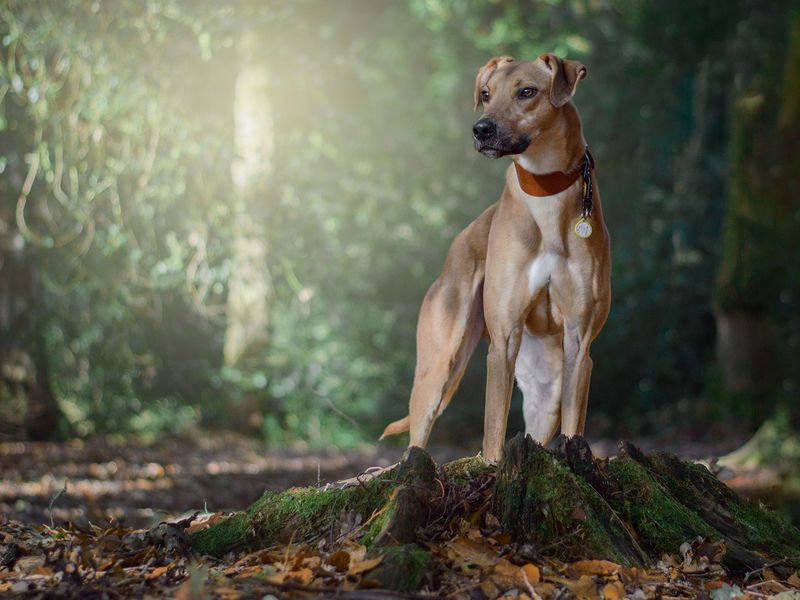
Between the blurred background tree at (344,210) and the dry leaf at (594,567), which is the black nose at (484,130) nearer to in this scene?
the dry leaf at (594,567)

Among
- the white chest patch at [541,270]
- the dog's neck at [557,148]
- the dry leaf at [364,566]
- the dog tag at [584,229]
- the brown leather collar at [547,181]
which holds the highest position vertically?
the dog's neck at [557,148]

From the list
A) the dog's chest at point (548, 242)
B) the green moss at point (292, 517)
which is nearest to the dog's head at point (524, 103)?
the dog's chest at point (548, 242)

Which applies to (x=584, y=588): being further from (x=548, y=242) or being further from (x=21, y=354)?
(x=21, y=354)

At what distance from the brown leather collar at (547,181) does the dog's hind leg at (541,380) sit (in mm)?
806

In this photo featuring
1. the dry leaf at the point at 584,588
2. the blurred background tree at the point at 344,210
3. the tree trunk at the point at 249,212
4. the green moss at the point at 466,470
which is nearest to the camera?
the dry leaf at the point at 584,588

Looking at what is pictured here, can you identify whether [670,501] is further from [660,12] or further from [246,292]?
[660,12]

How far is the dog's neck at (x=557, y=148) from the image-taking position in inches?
178

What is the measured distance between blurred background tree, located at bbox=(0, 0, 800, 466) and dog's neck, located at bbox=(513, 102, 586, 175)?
7045 mm

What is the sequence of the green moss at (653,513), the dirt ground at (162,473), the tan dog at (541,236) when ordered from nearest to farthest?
the green moss at (653,513)
the tan dog at (541,236)
the dirt ground at (162,473)

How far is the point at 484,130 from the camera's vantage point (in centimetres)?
437

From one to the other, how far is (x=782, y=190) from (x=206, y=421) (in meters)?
9.13

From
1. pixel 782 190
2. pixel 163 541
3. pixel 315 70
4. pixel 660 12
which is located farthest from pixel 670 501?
pixel 660 12

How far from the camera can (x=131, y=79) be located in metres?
11.1

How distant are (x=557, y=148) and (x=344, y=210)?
36.7 feet
